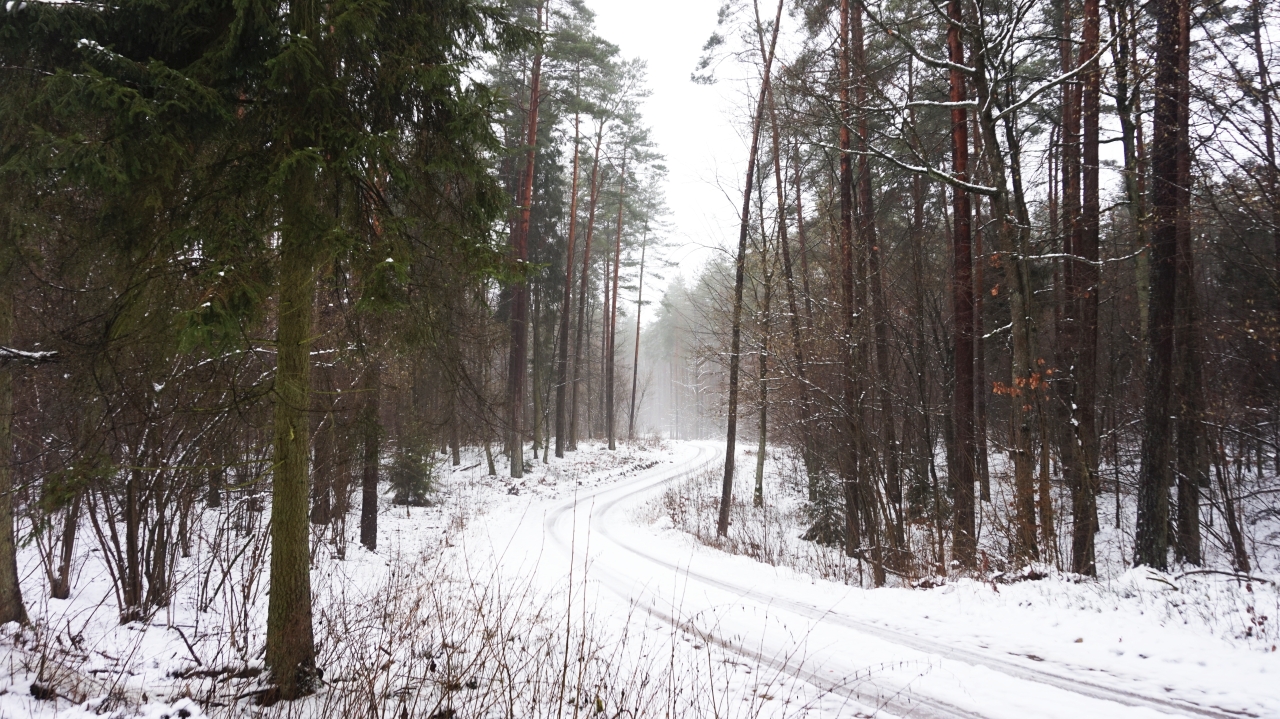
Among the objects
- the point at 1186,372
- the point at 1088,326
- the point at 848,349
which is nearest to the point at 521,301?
the point at 848,349

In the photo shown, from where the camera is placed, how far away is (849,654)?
544cm

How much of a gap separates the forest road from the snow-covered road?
0.01 m

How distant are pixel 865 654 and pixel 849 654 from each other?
144 millimetres

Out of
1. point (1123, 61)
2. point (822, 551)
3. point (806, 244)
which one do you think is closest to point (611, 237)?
point (806, 244)

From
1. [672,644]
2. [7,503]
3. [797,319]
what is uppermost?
[797,319]

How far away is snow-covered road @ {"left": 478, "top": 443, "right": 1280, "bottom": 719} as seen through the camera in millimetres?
4168

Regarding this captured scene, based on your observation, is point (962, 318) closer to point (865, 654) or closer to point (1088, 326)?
point (1088, 326)

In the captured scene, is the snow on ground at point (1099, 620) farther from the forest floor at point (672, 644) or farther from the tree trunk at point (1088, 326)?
the tree trunk at point (1088, 326)

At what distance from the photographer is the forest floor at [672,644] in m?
4.12

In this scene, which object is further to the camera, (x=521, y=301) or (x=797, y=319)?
(x=521, y=301)

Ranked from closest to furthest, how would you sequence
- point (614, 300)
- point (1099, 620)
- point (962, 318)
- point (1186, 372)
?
point (1099, 620)
point (1186, 372)
point (962, 318)
point (614, 300)

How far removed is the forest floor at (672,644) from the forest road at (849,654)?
0.09ft

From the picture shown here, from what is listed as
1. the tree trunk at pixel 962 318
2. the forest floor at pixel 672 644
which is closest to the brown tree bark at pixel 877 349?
the forest floor at pixel 672 644

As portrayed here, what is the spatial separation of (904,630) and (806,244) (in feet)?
38.3
